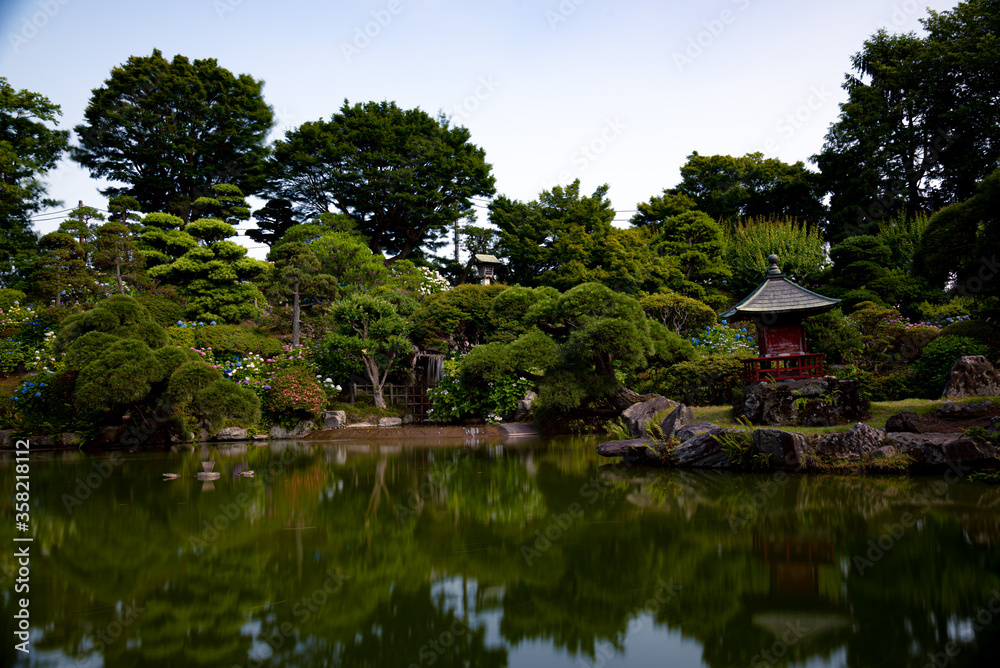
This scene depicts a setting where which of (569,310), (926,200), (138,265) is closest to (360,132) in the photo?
(138,265)

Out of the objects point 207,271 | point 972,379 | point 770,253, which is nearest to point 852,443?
point 972,379

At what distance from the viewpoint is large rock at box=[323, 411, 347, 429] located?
43.7 feet

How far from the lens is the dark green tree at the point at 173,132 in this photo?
22.1 metres

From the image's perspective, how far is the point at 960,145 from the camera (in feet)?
66.1

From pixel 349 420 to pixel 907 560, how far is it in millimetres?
11799

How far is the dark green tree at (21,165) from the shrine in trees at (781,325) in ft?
62.7

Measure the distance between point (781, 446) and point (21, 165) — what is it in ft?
69.2

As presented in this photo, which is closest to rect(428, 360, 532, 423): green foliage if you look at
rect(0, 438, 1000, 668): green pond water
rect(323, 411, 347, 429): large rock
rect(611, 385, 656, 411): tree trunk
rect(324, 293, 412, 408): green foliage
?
rect(324, 293, 412, 408): green foliage

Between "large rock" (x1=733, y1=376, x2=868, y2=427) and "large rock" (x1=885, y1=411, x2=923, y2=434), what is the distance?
84cm

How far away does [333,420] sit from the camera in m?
13.3

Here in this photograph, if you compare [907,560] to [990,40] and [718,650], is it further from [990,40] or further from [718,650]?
[990,40]

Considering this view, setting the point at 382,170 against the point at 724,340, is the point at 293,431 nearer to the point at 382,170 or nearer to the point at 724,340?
the point at 724,340

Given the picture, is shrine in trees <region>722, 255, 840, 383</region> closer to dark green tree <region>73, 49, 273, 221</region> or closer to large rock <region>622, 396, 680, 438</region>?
large rock <region>622, 396, 680, 438</region>

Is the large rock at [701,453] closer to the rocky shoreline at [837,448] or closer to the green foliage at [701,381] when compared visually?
the rocky shoreline at [837,448]
